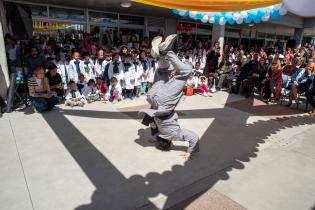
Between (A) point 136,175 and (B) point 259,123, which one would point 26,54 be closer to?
(A) point 136,175

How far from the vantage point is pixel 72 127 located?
474 centimetres

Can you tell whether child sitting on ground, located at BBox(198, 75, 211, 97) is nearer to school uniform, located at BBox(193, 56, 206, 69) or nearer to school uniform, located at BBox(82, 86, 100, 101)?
school uniform, located at BBox(193, 56, 206, 69)

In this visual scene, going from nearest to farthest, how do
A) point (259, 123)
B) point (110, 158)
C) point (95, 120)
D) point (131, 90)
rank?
point (110, 158) → point (95, 120) → point (259, 123) → point (131, 90)

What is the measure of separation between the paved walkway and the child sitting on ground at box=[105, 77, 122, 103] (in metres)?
1.21

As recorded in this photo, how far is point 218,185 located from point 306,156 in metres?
1.93

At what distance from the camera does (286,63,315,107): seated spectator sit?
6.82 m

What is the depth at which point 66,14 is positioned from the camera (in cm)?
984

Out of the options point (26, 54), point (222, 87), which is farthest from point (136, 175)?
point (222, 87)

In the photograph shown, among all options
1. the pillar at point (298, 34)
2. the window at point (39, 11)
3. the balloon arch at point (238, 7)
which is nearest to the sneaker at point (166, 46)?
the balloon arch at point (238, 7)

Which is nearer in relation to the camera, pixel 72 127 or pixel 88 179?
pixel 88 179

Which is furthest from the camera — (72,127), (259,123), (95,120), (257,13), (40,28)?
(40,28)

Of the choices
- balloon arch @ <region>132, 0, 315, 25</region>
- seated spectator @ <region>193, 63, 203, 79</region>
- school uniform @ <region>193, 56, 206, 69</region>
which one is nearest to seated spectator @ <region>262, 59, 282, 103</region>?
balloon arch @ <region>132, 0, 315, 25</region>

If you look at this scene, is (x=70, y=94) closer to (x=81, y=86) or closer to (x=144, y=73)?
(x=81, y=86)

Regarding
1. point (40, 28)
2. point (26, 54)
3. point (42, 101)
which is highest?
point (40, 28)
